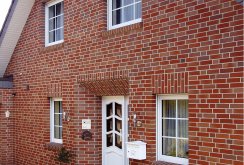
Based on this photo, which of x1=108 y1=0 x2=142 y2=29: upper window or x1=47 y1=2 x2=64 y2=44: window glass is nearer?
x1=108 y1=0 x2=142 y2=29: upper window

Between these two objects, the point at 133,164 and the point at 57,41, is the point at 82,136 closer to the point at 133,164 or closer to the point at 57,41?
the point at 133,164

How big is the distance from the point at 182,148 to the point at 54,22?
5594 millimetres

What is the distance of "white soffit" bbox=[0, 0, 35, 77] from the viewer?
35.0 ft

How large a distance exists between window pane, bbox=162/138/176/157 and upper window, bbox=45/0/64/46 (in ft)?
14.3

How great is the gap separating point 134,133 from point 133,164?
0.61m

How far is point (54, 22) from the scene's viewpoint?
9992 millimetres

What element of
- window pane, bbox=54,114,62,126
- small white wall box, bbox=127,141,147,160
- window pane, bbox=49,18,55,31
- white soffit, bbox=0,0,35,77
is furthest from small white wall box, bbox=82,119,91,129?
white soffit, bbox=0,0,35,77

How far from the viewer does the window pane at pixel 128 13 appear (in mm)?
7273

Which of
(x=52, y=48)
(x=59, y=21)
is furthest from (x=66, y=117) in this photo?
(x=59, y=21)

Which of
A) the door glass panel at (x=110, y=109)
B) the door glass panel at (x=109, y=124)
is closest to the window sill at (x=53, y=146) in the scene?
the door glass panel at (x=109, y=124)

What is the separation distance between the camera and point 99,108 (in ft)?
27.9

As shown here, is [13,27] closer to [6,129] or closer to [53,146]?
[6,129]

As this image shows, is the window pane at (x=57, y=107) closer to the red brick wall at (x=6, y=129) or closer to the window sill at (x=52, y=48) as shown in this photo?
the window sill at (x=52, y=48)

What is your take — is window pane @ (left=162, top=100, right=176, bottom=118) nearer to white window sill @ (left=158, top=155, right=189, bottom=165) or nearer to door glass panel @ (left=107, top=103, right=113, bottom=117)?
white window sill @ (left=158, top=155, right=189, bottom=165)
